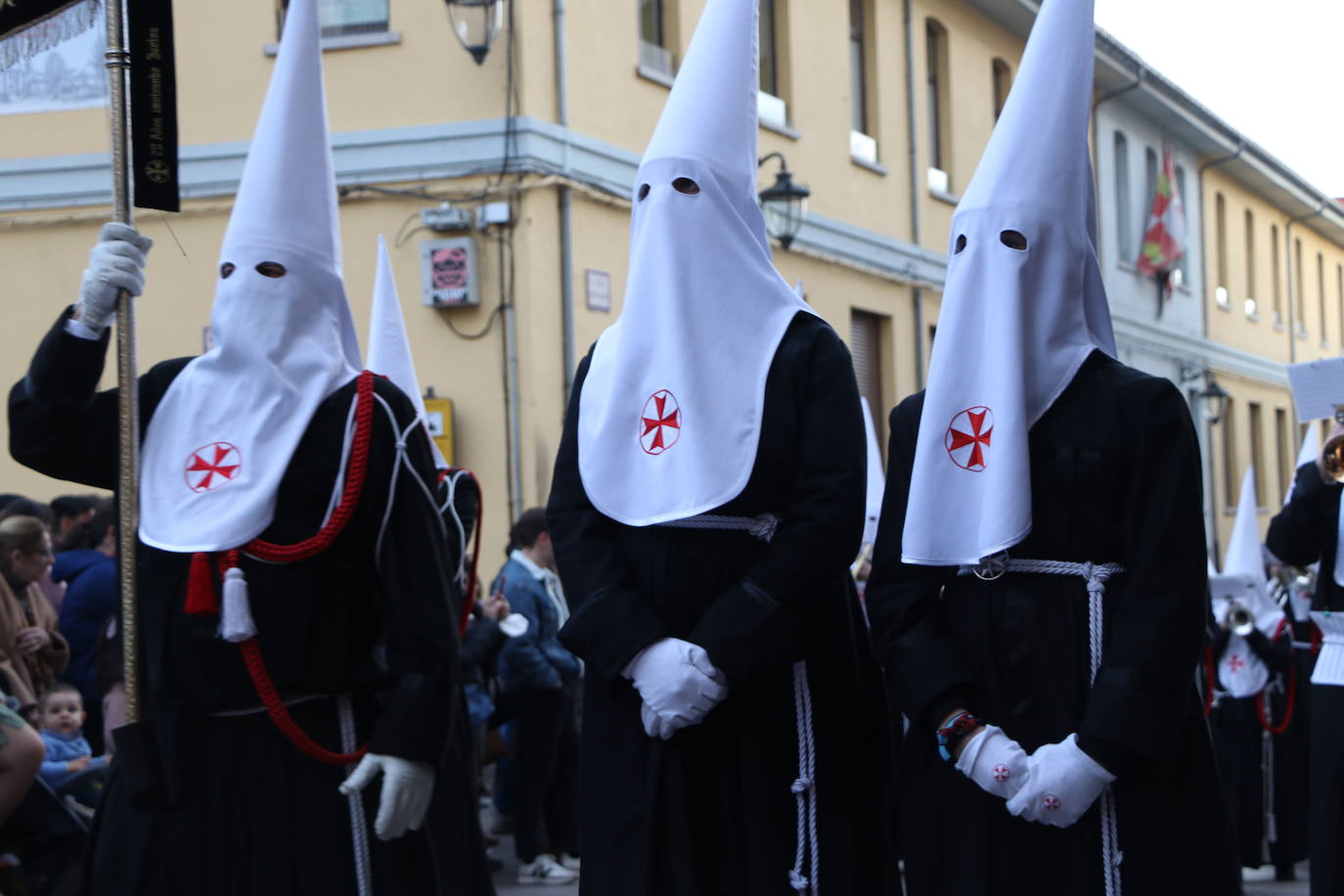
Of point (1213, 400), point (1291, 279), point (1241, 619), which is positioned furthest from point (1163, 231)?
point (1241, 619)

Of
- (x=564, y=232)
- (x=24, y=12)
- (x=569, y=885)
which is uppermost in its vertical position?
(x=564, y=232)

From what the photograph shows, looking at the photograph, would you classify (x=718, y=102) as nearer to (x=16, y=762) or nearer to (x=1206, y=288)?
(x=16, y=762)

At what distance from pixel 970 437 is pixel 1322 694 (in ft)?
9.44

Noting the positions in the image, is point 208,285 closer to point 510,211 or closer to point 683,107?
point 510,211

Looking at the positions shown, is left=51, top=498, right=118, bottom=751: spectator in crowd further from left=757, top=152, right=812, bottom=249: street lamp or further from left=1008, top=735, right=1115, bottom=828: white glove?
left=1008, top=735, right=1115, bottom=828: white glove

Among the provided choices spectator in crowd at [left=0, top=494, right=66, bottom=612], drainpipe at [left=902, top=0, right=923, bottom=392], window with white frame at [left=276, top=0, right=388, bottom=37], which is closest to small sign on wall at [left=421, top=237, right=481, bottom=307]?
window with white frame at [left=276, top=0, right=388, bottom=37]

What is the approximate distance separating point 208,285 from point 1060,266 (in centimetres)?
1033

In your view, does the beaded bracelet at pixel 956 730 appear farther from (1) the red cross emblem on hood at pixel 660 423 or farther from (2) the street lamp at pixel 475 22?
(2) the street lamp at pixel 475 22

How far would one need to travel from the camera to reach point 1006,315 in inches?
144

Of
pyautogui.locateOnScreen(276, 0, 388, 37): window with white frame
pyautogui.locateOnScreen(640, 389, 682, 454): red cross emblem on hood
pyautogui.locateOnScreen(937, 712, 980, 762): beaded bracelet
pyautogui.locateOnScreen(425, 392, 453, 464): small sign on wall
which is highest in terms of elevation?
pyautogui.locateOnScreen(276, 0, 388, 37): window with white frame

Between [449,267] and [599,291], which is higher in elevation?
[449,267]

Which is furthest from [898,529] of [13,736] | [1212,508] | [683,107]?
[1212,508]

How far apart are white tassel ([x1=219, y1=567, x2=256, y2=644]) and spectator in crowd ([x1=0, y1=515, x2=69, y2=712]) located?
3.22 metres

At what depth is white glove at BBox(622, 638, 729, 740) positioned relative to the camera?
3.66 m
